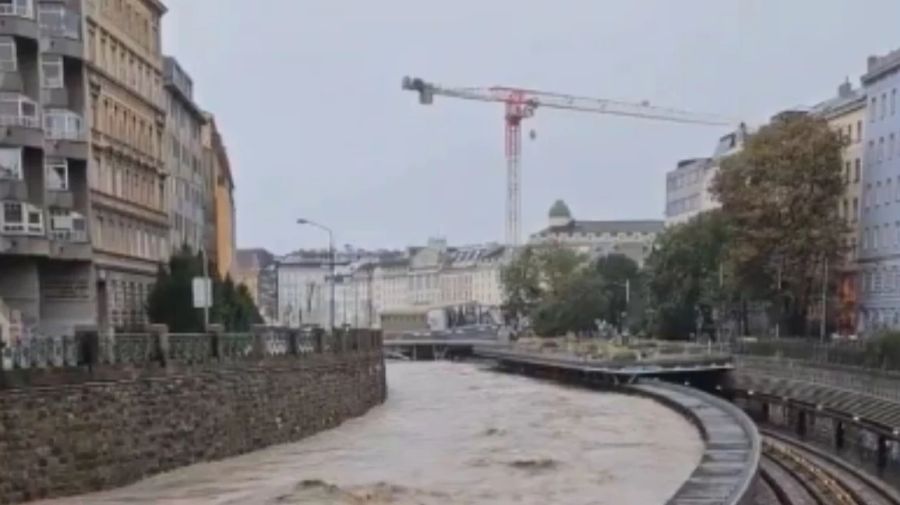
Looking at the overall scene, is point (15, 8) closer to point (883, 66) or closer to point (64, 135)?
point (64, 135)

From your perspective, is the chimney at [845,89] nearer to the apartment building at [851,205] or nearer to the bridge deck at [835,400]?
the apartment building at [851,205]

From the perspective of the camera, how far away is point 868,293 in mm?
100562

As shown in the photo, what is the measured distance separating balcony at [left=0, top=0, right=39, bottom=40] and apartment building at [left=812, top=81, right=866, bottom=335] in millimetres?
66438

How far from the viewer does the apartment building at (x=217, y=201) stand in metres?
113

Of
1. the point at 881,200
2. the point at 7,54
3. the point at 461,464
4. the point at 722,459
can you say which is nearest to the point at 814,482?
the point at 461,464

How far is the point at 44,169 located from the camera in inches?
2169

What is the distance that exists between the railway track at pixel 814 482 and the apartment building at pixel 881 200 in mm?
45012

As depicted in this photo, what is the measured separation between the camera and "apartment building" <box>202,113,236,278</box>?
371ft

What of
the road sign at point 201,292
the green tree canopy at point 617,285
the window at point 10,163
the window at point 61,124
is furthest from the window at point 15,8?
the green tree canopy at point 617,285

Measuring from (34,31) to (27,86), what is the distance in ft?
7.31

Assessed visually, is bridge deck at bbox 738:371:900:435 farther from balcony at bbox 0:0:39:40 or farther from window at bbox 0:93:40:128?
balcony at bbox 0:0:39:40

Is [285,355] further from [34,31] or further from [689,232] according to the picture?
[689,232]

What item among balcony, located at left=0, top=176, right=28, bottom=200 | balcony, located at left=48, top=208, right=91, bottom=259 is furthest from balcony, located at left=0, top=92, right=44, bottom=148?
balcony, located at left=48, top=208, right=91, bottom=259

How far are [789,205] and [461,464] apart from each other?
2220 inches
